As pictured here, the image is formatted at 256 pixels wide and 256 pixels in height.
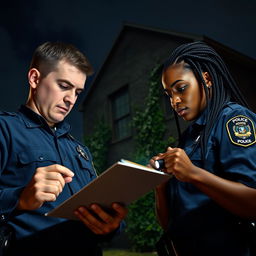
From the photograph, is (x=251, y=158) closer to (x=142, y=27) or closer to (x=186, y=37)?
(x=186, y=37)

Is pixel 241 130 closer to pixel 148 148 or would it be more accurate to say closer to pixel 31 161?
pixel 31 161

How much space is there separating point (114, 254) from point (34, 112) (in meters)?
8.06

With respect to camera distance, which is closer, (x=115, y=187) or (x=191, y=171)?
(x=115, y=187)

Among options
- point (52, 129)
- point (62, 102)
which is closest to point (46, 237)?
point (52, 129)

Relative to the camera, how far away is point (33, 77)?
224 cm

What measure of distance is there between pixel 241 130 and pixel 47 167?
40.6 inches

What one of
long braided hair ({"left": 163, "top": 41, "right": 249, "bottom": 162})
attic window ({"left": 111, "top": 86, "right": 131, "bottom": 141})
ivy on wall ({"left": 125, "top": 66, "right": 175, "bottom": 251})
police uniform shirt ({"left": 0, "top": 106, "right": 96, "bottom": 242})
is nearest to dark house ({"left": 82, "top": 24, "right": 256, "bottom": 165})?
attic window ({"left": 111, "top": 86, "right": 131, "bottom": 141})

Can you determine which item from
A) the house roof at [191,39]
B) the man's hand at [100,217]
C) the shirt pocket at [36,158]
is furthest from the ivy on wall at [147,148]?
the man's hand at [100,217]

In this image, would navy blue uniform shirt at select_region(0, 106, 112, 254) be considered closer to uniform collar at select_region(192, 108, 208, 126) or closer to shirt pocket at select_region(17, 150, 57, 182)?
shirt pocket at select_region(17, 150, 57, 182)

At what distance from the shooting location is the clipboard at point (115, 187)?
1387 millimetres

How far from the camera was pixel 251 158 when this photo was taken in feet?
5.34

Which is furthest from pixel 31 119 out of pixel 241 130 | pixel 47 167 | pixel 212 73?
pixel 241 130

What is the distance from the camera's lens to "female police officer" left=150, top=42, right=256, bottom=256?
5.24ft

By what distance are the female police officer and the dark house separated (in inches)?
268
